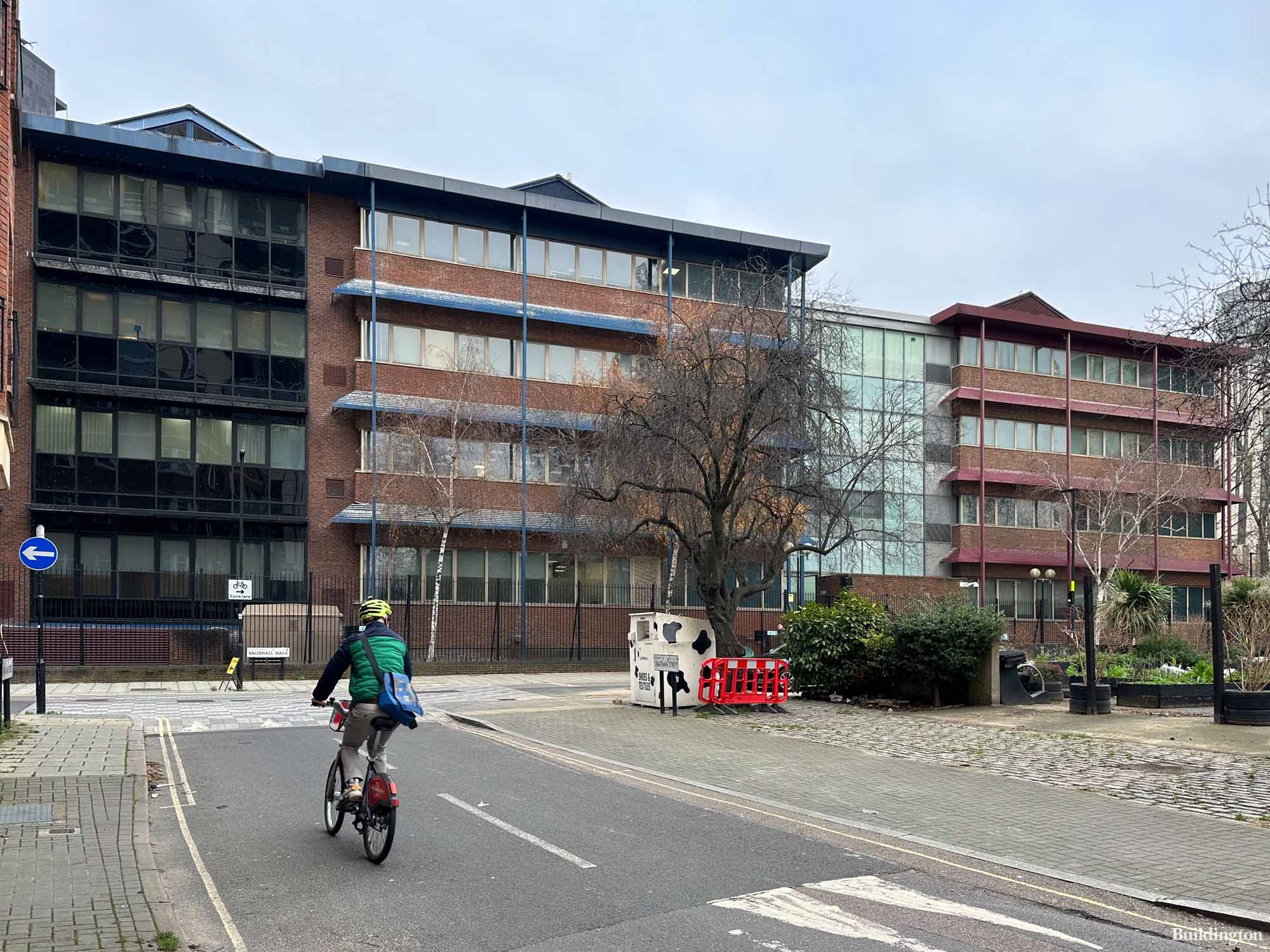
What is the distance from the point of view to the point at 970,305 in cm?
4888

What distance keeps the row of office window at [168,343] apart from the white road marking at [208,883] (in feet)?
86.1

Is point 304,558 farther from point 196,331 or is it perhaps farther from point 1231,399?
point 1231,399

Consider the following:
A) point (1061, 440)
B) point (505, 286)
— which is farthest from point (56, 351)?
point (1061, 440)

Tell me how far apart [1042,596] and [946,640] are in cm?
3342

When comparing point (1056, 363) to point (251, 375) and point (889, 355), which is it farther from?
point (251, 375)

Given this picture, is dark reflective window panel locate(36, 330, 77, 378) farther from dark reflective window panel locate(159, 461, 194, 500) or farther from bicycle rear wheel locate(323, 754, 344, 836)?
bicycle rear wheel locate(323, 754, 344, 836)

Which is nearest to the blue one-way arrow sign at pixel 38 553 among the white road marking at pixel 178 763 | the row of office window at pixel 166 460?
the white road marking at pixel 178 763

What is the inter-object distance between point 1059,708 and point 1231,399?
909 cm

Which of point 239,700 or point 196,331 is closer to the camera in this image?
point 239,700

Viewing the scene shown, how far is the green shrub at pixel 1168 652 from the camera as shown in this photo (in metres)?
22.2

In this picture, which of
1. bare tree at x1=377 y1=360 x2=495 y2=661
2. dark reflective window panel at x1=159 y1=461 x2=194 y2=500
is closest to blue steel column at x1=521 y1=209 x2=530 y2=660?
bare tree at x1=377 y1=360 x2=495 y2=661

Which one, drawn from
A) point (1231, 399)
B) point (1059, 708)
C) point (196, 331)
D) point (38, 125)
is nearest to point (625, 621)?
point (196, 331)

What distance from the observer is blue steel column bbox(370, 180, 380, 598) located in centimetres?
3494

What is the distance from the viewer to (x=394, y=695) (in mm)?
7969
